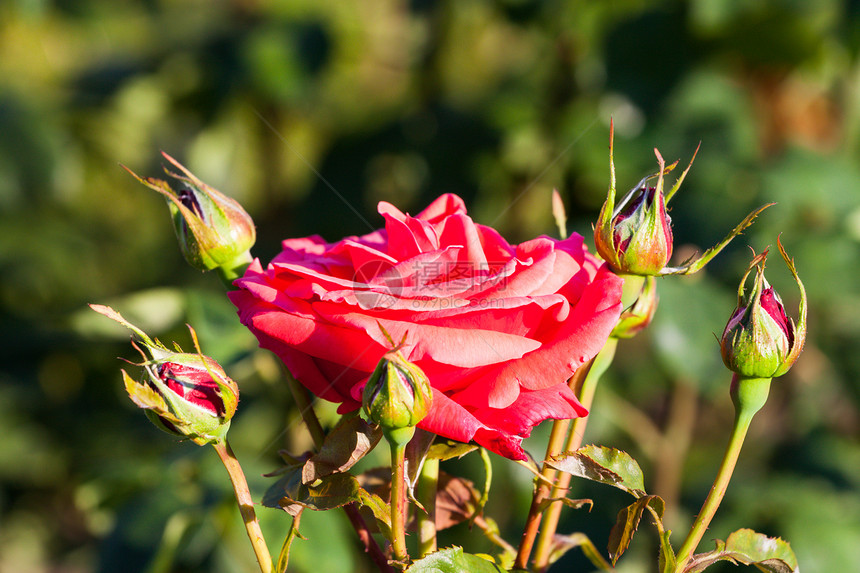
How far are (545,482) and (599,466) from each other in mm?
35

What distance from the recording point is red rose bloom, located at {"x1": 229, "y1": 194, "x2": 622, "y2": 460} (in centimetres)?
35

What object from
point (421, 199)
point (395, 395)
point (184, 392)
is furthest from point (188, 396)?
point (421, 199)

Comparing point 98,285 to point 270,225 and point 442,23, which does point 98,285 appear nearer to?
point 270,225

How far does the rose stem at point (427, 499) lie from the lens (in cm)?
41

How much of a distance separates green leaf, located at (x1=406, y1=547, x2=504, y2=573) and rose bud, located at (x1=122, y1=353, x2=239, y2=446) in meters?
0.12

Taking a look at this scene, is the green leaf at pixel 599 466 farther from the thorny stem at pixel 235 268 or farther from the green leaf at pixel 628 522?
the thorny stem at pixel 235 268

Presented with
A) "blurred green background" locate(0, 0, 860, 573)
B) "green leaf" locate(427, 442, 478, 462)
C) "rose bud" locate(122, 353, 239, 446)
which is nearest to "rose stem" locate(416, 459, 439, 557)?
"green leaf" locate(427, 442, 478, 462)

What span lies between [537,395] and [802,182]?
3.35ft

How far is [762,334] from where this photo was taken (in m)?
0.37

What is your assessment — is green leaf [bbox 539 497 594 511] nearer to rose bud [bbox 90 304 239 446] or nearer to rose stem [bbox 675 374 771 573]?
rose stem [bbox 675 374 771 573]

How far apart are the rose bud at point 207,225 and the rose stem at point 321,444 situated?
0.27 feet

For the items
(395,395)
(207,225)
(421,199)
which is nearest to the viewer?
(395,395)

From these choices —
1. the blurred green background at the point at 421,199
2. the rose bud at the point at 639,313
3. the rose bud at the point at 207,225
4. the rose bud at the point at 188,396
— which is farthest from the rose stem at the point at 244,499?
the blurred green background at the point at 421,199

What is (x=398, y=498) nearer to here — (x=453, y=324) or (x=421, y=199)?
(x=453, y=324)
